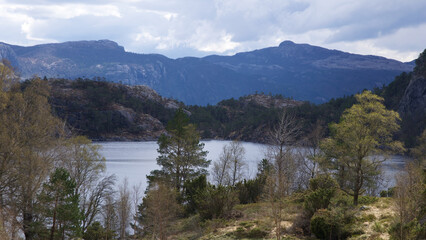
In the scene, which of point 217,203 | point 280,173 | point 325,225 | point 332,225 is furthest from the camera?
A: point 217,203

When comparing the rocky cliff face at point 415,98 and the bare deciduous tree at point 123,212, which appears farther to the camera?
the rocky cliff face at point 415,98

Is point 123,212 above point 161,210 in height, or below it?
below

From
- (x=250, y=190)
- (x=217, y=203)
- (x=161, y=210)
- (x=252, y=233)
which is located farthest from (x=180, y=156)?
(x=252, y=233)

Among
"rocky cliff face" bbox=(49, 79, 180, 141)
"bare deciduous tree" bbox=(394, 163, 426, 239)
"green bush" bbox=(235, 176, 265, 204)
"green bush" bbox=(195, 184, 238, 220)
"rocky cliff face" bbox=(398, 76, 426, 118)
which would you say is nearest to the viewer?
"bare deciduous tree" bbox=(394, 163, 426, 239)

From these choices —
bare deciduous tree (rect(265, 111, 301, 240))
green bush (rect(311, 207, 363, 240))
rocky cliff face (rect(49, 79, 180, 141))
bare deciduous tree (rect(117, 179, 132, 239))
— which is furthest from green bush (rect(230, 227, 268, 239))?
rocky cliff face (rect(49, 79, 180, 141))

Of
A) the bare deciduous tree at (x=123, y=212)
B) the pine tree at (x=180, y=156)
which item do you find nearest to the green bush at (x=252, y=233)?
the bare deciduous tree at (x=123, y=212)

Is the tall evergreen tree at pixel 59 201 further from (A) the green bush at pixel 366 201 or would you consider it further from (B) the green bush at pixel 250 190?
(A) the green bush at pixel 366 201

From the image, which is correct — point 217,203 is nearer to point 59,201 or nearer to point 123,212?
point 123,212

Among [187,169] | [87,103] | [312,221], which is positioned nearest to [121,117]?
[87,103]

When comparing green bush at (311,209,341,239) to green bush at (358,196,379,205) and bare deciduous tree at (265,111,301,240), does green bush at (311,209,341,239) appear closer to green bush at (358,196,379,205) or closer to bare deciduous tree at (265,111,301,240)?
bare deciduous tree at (265,111,301,240)

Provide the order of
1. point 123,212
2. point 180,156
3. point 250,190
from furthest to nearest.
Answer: point 180,156 < point 250,190 < point 123,212

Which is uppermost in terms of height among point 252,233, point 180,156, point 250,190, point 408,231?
point 408,231

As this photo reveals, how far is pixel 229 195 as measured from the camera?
31.1 metres

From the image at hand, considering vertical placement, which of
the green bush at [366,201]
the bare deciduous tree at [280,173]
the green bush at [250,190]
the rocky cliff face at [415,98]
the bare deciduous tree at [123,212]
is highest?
the rocky cliff face at [415,98]
